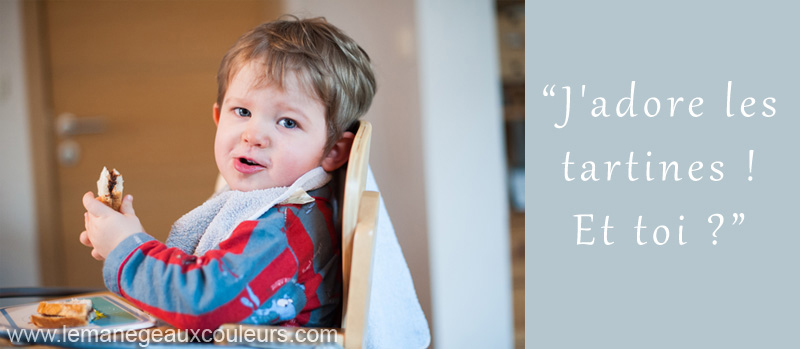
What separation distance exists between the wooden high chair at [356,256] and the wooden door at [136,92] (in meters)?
1.54

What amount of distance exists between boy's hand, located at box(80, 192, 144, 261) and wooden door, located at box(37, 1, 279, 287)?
4.80 ft

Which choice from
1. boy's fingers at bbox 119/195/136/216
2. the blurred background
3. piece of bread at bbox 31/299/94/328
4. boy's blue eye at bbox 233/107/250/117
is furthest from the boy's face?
the blurred background

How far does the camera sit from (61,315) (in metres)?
0.75

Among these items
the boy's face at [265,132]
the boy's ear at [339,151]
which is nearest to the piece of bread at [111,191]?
the boy's face at [265,132]

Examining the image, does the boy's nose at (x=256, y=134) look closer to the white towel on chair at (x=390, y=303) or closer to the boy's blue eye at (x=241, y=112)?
the boy's blue eye at (x=241, y=112)

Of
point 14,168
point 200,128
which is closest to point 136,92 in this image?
point 200,128

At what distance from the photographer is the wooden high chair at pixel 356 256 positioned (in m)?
0.72

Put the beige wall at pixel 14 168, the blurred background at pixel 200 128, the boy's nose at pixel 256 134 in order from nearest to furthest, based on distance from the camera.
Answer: the boy's nose at pixel 256 134, the blurred background at pixel 200 128, the beige wall at pixel 14 168

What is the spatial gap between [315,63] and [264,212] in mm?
218

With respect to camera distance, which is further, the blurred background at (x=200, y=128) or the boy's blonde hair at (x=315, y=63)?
the blurred background at (x=200, y=128)

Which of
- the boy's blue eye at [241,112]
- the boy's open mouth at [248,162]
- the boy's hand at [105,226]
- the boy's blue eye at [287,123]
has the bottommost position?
the boy's hand at [105,226]
